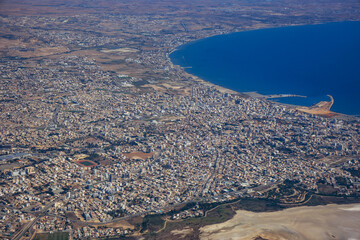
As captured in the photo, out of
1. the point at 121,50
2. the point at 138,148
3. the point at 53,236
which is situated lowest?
the point at 53,236

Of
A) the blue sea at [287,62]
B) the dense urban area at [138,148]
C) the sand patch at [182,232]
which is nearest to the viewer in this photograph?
the sand patch at [182,232]

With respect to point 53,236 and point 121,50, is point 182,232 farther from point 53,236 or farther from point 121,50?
point 121,50

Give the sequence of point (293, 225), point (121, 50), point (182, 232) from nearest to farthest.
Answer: point (182, 232) → point (293, 225) → point (121, 50)

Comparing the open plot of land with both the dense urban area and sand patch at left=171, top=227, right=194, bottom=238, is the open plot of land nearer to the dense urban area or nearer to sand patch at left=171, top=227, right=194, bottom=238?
the dense urban area

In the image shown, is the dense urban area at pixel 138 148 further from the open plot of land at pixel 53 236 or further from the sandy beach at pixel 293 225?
the sandy beach at pixel 293 225

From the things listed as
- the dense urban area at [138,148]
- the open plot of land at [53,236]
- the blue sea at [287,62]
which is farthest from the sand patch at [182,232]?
the blue sea at [287,62]

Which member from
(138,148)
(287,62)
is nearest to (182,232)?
(138,148)

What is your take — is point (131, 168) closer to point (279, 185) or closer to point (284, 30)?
point (279, 185)

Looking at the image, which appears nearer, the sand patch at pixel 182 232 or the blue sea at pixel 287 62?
the sand patch at pixel 182 232
